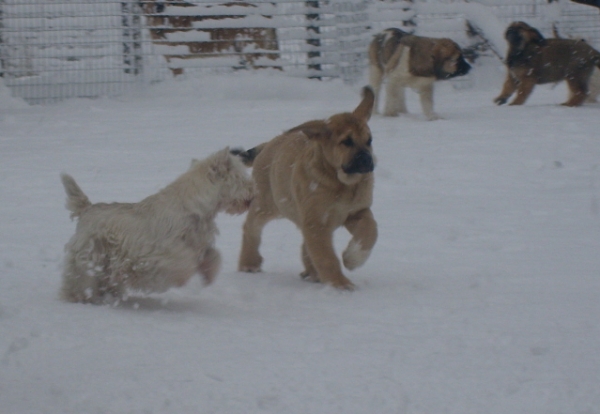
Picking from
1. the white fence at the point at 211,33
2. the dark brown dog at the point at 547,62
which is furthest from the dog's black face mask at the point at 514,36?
the white fence at the point at 211,33

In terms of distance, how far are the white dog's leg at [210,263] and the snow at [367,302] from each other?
178 mm

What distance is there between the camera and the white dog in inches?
178

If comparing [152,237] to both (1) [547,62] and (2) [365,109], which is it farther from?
(1) [547,62]

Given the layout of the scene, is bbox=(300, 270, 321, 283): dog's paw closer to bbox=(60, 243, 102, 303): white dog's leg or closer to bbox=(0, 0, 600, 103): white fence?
bbox=(60, 243, 102, 303): white dog's leg

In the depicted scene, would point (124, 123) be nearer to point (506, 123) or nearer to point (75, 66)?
point (75, 66)

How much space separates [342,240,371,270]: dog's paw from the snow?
0.59ft

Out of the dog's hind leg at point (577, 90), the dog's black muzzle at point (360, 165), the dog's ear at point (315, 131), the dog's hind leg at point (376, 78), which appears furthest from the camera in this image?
the dog's hind leg at point (376, 78)

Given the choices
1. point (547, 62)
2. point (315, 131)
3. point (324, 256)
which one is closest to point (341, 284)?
point (324, 256)

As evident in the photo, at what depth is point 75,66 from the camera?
14031mm

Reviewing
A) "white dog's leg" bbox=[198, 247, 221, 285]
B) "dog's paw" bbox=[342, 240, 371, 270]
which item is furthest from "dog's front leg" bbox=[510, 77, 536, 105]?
"white dog's leg" bbox=[198, 247, 221, 285]

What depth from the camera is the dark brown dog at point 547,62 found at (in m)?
11.6

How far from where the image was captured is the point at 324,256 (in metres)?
5.11

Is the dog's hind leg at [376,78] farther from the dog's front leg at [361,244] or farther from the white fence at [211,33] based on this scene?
the dog's front leg at [361,244]

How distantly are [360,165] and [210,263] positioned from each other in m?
1.05
